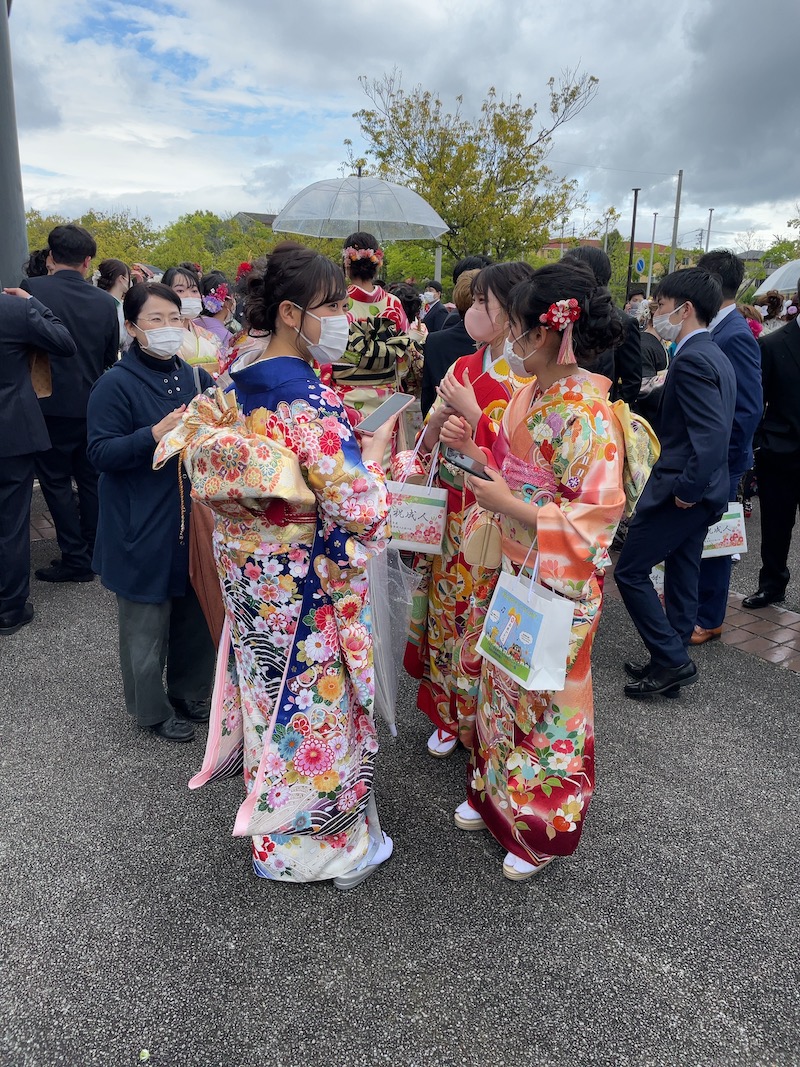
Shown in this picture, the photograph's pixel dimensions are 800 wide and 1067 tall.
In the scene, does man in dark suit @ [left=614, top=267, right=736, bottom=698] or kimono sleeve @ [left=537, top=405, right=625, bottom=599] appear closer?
kimono sleeve @ [left=537, top=405, right=625, bottom=599]

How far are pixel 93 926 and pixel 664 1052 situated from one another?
1.61m

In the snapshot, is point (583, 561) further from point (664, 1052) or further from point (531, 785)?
point (664, 1052)

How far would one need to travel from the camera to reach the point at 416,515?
2719mm

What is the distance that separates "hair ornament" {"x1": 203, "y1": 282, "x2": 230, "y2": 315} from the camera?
5.28 metres

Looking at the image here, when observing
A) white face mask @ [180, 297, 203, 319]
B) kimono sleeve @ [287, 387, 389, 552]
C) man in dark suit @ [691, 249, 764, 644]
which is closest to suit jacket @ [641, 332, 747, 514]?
man in dark suit @ [691, 249, 764, 644]

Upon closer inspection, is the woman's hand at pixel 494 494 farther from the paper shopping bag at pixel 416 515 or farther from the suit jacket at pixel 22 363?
the suit jacket at pixel 22 363

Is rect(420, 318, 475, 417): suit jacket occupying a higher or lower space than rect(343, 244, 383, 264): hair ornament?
lower

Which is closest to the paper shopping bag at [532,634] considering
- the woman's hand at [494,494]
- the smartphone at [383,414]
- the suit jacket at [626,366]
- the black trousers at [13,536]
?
the woman's hand at [494,494]

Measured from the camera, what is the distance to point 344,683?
2.15m

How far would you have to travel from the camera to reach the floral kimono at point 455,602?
2.70m

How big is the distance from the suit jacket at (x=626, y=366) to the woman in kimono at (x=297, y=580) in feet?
8.93

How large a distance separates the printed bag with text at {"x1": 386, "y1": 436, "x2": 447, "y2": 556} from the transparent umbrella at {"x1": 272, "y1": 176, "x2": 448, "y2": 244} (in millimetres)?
3412

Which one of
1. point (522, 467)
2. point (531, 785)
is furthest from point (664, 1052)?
point (522, 467)

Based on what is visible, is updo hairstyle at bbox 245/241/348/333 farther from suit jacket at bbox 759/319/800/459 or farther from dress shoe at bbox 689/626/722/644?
suit jacket at bbox 759/319/800/459
